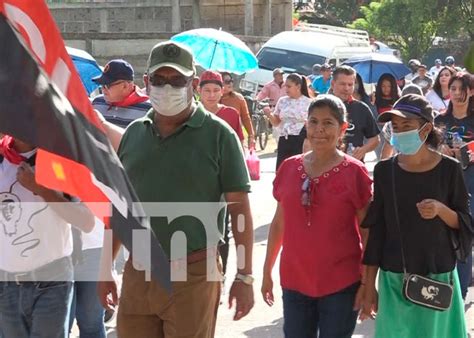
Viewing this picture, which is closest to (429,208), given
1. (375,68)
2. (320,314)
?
(320,314)

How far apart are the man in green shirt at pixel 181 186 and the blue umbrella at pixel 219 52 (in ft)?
29.4

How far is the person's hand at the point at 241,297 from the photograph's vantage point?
4910 millimetres

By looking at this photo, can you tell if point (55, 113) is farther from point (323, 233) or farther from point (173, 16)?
point (173, 16)

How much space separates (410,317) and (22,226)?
1961mm

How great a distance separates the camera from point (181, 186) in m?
4.72

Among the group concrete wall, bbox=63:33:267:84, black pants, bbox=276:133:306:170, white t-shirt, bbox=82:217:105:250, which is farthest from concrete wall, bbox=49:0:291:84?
white t-shirt, bbox=82:217:105:250

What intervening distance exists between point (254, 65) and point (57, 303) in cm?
970

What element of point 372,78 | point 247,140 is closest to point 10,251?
point 247,140

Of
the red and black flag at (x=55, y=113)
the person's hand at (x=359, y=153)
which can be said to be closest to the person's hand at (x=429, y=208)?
the red and black flag at (x=55, y=113)

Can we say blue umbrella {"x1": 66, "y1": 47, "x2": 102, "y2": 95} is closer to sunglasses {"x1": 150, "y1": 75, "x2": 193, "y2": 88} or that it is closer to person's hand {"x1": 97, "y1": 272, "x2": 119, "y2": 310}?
person's hand {"x1": 97, "y1": 272, "x2": 119, "y2": 310}

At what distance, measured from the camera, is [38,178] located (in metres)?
3.37

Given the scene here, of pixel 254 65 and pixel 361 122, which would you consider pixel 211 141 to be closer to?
pixel 361 122

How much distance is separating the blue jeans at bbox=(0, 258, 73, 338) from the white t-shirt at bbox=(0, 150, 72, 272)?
94 millimetres

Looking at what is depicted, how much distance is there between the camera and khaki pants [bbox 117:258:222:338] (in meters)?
4.71
